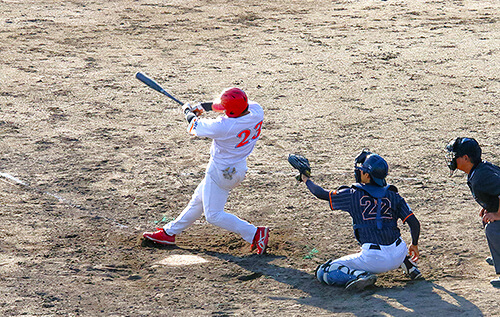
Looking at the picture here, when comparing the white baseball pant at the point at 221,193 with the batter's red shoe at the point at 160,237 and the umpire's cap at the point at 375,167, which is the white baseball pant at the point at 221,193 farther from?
the umpire's cap at the point at 375,167

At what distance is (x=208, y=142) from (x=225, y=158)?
328cm

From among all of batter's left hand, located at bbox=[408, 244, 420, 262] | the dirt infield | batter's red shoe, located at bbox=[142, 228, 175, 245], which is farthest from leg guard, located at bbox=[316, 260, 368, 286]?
batter's red shoe, located at bbox=[142, 228, 175, 245]

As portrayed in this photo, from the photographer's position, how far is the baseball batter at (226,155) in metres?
6.01

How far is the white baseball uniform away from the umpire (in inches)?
73.0

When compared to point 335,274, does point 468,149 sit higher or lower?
higher

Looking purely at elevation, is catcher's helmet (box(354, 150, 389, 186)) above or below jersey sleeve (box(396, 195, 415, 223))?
above

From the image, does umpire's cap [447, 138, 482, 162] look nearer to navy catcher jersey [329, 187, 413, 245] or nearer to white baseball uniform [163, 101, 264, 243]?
navy catcher jersey [329, 187, 413, 245]

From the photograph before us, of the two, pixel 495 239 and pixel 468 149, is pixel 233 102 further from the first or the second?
pixel 495 239

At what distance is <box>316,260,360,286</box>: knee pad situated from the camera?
18.2 feet

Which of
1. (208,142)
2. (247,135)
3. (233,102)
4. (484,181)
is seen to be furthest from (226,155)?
(208,142)

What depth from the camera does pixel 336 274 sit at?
5621mm

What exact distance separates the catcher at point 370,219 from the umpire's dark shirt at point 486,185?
22.6 inches

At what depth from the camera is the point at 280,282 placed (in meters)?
5.90

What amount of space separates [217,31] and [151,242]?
8616 millimetres
